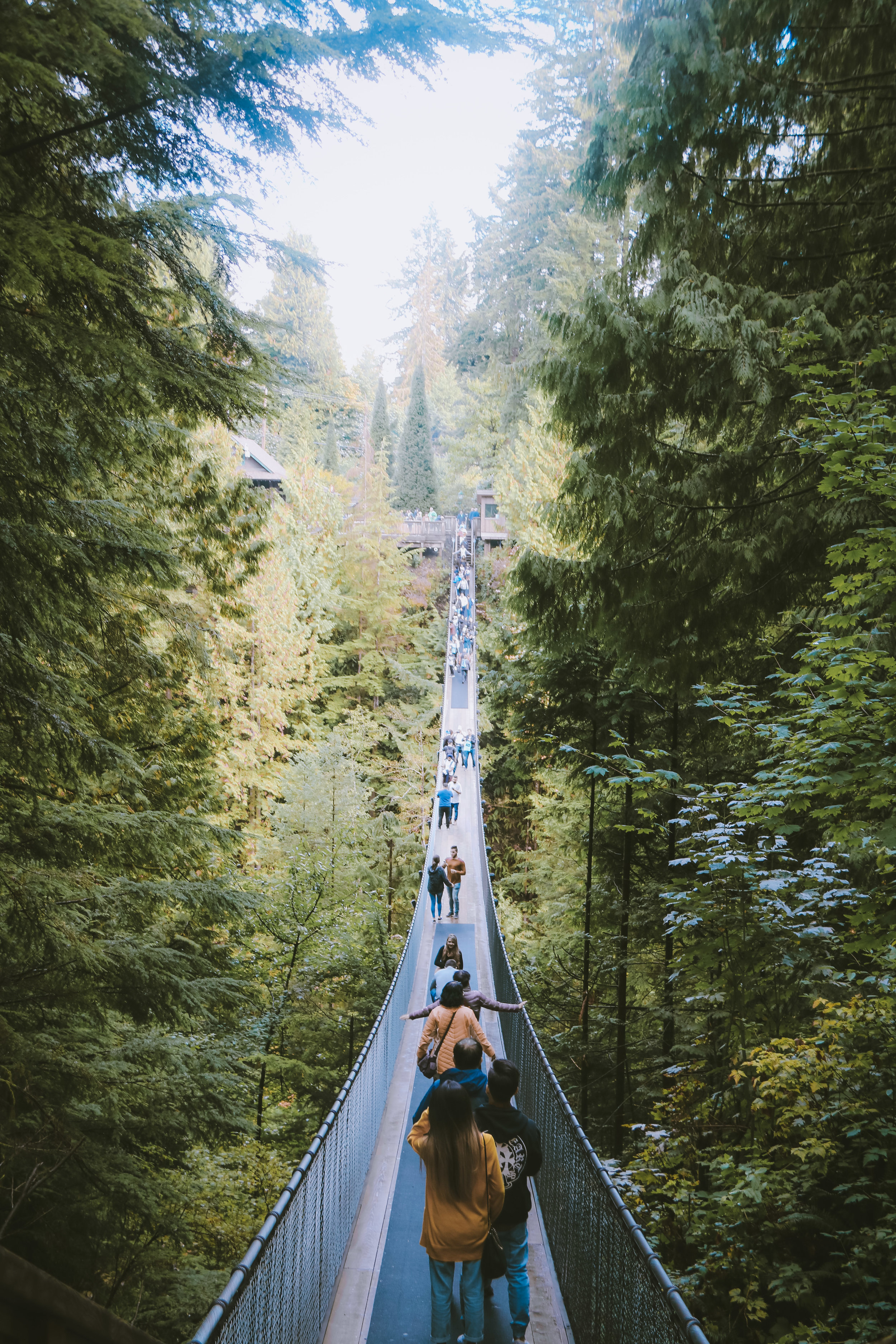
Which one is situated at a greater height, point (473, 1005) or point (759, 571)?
point (759, 571)

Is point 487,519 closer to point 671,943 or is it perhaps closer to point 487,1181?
point 671,943

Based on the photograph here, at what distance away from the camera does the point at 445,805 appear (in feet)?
38.5

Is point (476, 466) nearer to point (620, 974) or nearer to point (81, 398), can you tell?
point (620, 974)

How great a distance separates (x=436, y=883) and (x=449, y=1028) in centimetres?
566

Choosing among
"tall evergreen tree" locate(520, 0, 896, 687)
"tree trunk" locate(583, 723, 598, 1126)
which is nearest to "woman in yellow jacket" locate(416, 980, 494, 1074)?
"tall evergreen tree" locate(520, 0, 896, 687)

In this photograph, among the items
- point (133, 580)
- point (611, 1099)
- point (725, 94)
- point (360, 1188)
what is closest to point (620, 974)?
point (611, 1099)

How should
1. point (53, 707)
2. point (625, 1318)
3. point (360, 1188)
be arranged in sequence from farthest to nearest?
point (360, 1188) < point (53, 707) < point (625, 1318)

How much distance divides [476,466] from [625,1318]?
37038 mm

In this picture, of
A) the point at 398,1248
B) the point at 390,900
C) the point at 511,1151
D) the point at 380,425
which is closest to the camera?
the point at 511,1151

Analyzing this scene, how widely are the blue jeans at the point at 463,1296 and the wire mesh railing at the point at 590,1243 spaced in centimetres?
43

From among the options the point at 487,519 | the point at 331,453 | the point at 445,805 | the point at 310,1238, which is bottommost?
the point at 310,1238

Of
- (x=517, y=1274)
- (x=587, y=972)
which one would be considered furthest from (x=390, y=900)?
(x=517, y=1274)

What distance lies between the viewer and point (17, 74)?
1.97 meters

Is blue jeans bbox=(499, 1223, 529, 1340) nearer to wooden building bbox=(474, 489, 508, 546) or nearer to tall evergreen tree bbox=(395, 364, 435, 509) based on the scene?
wooden building bbox=(474, 489, 508, 546)
